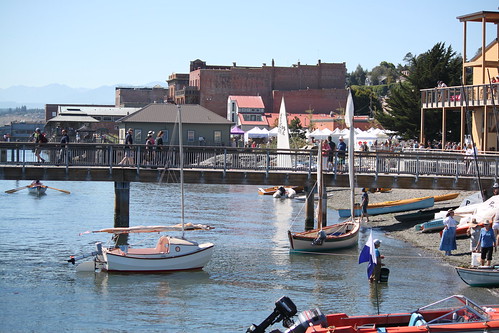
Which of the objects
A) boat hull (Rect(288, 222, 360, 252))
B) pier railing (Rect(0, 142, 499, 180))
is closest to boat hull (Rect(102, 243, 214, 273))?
boat hull (Rect(288, 222, 360, 252))

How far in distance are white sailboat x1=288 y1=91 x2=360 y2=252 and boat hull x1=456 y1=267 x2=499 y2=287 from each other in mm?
9441

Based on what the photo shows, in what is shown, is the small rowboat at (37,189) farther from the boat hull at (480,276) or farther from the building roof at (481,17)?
the boat hull at (480,276)

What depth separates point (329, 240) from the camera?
36.4 m

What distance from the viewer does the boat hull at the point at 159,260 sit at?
1228 inches

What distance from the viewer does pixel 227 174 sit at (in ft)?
128

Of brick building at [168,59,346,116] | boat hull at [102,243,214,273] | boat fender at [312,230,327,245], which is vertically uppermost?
brick building at [168,59,346,116]

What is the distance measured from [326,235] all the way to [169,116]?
45.0 metres

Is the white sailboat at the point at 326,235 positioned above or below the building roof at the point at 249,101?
below

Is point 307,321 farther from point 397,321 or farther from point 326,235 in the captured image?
point 326,235

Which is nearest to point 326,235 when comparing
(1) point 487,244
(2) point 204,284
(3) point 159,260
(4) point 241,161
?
(4) point 241,161

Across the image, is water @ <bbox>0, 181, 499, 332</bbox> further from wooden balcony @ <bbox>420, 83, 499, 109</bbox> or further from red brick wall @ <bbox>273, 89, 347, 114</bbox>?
red brick wall @ <bbox>273, 89, 347, 114</bbox>

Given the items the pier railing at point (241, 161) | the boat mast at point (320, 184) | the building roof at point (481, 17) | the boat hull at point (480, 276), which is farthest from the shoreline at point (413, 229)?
the building roof at point (481, 17)

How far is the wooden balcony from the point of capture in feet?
165

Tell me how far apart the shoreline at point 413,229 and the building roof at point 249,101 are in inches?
3061
